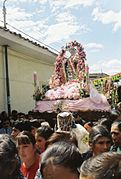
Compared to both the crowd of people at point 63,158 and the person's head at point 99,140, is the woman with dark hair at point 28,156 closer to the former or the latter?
the crowd of people at point 63,158

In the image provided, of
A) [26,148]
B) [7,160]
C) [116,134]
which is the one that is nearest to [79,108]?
[116,134]

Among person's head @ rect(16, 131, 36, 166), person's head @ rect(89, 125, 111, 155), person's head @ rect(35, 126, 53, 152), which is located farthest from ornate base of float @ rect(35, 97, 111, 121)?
person's head @ rect(16, 131, 36, 166)

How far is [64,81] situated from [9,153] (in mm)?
10381

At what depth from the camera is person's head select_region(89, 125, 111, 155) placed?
378 cm

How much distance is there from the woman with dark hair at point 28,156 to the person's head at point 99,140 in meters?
0.55

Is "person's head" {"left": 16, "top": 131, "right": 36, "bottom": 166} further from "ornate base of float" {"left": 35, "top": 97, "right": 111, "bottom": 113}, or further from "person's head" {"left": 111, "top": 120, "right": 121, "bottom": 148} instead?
"ornate base of float" {"left": 35, "top": 97, "right": 111, "bottom": 113}

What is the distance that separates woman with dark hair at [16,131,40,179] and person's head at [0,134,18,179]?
4.29 ft

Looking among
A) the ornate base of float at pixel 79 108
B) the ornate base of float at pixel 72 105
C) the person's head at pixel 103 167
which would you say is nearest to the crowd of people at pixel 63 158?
the person's head at pixel 103 167

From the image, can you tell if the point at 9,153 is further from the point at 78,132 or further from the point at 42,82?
the point at 42,82

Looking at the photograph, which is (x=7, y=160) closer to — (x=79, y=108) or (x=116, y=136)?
(x=116, y=136)

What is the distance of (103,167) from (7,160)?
33.6 inches

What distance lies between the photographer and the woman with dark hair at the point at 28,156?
11.9 ft

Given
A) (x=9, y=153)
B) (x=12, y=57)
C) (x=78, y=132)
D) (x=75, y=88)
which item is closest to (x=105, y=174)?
(x=9, y=153)

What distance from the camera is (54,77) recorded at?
12.8m
